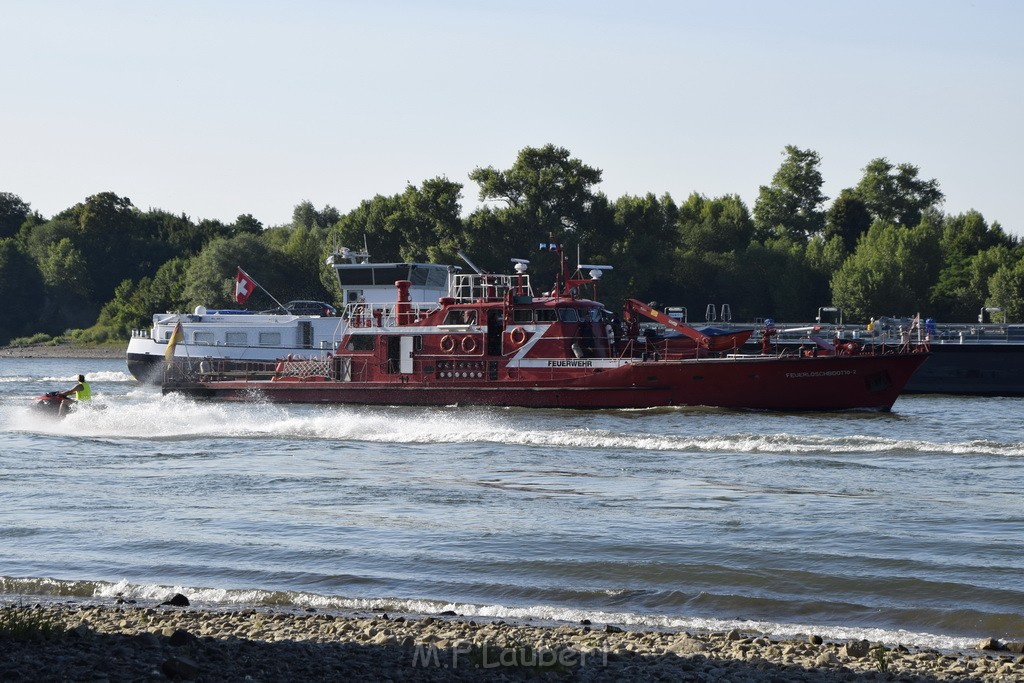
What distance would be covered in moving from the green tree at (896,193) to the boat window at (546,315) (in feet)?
249

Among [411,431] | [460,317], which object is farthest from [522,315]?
[411,431]

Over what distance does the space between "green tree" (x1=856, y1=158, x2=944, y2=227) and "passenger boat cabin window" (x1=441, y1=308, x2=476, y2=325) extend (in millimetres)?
75785

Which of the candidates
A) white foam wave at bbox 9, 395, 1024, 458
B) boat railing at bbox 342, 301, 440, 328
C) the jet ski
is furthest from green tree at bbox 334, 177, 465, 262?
the jet ski

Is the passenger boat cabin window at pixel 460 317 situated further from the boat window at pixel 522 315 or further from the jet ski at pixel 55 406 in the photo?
the jet ski at pixel 55 406

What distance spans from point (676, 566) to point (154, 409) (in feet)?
92.7

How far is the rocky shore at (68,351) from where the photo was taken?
337 feet

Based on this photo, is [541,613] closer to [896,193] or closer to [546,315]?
[546,315]

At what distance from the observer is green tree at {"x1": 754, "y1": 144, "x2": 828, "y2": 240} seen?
115 metres

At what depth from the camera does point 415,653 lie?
10828 mm

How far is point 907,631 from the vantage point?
1297cm

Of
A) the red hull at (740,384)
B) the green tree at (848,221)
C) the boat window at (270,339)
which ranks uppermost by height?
the green tree at (848,221)

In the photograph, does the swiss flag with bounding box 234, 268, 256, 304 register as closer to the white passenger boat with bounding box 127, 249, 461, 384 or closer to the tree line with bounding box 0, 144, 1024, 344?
the white passenger boat with bounding box 127, 249, 461, 384

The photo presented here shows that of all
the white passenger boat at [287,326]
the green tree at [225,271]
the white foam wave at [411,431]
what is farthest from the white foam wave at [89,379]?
the green tree at [225,271]

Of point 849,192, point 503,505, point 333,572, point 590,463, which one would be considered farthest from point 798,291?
point 333,572
